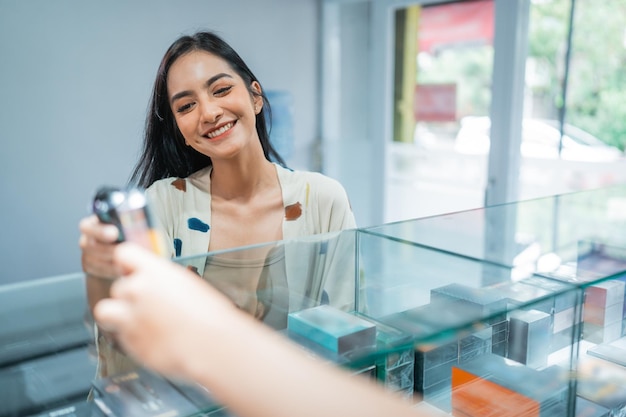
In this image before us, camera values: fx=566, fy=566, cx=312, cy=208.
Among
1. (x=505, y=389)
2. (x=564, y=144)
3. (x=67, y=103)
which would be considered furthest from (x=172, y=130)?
(x=564, y=144)

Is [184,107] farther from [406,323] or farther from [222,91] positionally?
[406,323]

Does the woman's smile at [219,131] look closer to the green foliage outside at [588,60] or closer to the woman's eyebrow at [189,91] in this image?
the woman's eyebrow at [189,91]

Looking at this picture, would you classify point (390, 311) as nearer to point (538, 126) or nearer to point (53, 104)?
point (53, 104)

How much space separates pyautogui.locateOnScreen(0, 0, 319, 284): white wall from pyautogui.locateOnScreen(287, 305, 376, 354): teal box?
7.78ft

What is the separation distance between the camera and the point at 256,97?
1.48 meters

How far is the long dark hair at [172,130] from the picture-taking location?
1.36 meters

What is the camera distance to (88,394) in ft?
2.57

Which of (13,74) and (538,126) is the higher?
(13,74)

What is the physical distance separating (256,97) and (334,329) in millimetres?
842

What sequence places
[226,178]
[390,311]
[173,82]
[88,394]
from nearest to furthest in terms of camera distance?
[88,394], [390,311], [173,82], [226,178]

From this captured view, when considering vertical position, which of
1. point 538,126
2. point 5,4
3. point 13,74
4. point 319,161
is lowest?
point 319,161

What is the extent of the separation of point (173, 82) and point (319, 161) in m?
2.91

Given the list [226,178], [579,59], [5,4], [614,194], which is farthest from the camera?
[579,59]

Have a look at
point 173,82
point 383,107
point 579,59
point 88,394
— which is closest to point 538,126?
point 579,59
